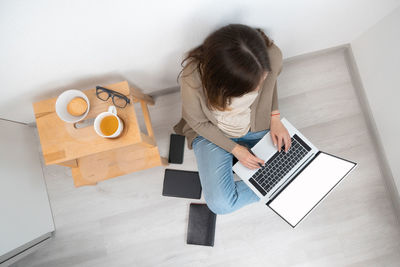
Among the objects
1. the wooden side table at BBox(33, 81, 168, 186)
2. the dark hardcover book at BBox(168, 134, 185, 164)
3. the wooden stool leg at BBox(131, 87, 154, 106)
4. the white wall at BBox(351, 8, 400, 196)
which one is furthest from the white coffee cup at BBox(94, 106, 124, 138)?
the white wall at BBox(351, 8, 400, 196)

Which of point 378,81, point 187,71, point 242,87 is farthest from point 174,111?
point 378,81

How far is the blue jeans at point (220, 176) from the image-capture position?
1.18m

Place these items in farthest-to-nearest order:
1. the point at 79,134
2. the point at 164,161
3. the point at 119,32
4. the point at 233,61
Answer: the point at 164,161, the point at 79,134, the point at 119,32, the point at 233,61

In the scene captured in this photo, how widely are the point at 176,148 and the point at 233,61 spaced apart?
0.82 m

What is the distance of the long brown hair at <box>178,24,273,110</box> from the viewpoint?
0.73 metres

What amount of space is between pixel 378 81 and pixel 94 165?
1592 mm

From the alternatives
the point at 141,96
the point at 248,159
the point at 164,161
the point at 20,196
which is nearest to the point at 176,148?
the point at 164,161

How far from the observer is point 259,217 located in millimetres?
1415

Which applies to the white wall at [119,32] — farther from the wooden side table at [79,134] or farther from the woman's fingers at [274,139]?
the woman's fingers at [274,139]

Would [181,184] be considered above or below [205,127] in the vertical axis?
below

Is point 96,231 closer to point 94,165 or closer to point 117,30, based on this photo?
point 94,165

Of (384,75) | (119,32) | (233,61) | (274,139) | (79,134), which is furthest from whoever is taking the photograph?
(384,75)

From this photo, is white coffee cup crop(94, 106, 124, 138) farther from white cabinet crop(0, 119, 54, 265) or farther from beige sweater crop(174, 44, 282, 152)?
white cabinet crop(0, 119, 54, 265)

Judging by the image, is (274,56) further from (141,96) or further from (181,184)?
(181,184)
